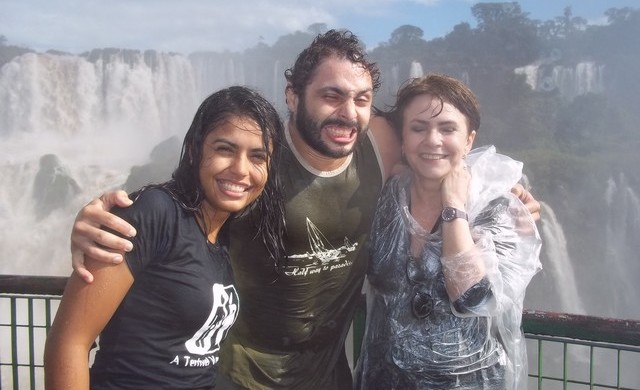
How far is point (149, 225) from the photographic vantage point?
1685 mm

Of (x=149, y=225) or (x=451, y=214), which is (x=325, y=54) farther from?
(x=149, y=225)

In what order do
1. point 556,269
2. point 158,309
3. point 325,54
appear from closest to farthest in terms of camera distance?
point 158,309
point 325,54
point 556,269

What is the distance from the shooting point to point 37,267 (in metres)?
24.2

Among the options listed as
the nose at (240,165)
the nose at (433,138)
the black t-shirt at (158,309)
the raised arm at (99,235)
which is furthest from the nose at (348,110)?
the raised arm at (99,235)

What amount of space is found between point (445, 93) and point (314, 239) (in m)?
0.70

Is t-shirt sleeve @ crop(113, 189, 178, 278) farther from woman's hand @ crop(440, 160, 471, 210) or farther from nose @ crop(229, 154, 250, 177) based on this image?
woman's hand @ crop(440, 160, 471, 210)

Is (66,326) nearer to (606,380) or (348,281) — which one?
(348,281)

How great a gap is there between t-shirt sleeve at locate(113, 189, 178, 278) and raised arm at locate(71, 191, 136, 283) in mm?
32

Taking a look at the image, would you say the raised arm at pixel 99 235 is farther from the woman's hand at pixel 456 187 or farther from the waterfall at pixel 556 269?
the waterfall at pixel 556 269

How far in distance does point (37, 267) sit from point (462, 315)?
82.6 feet

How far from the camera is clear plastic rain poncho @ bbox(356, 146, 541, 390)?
1969 millimetres

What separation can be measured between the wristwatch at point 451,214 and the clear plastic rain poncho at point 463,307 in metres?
0.07

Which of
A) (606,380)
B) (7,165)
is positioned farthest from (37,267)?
(606,380)

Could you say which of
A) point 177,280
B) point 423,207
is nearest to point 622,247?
point 423,207
